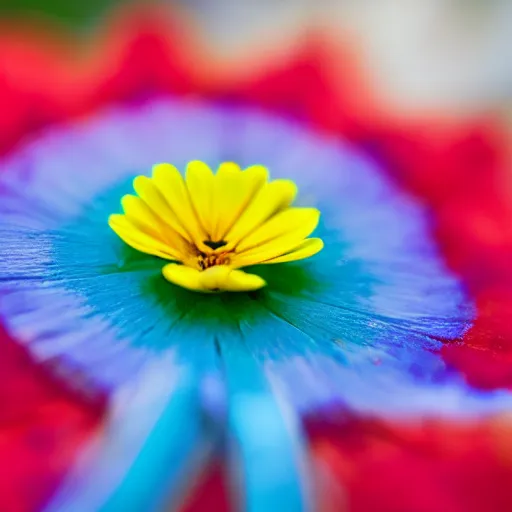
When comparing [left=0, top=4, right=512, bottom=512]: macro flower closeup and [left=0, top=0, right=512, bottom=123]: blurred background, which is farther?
[left=0, top=0, right=512, bottom=123]: blurred background

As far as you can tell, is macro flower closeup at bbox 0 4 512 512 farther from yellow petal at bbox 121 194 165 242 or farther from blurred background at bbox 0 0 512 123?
blurred background at bbox 0 0 512 123

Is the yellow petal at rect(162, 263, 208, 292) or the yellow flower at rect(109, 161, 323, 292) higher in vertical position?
the yellow flower at rect(109, 161, 323, 292)

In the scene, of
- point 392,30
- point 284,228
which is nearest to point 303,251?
point 284,228

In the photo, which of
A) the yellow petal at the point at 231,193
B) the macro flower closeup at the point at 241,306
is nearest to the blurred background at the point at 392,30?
the macro flower closeup at the point at 241,306

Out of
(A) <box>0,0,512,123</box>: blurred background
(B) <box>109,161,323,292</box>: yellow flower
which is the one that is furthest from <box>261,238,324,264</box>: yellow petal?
(A) <box>0,0,512,123</box>: blurred background

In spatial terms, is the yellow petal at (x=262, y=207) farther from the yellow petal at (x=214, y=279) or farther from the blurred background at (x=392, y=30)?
the blurred background at (x=392, y=30)

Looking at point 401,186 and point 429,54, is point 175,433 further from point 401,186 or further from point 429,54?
point 429,54

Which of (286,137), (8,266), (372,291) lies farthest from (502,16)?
(8,266)

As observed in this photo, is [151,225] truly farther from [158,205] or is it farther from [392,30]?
[392,30]
